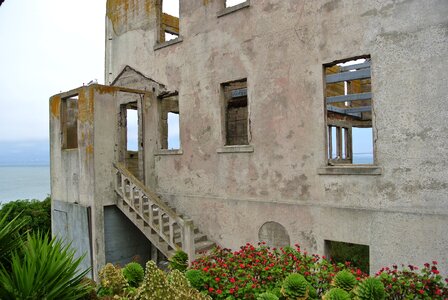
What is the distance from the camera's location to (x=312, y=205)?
8203 mm

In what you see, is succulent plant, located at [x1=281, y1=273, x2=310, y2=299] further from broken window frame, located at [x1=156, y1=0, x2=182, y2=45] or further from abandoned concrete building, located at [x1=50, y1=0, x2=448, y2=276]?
broken window frame, located at [x1=156, y1=0, x2=182, y2=45]

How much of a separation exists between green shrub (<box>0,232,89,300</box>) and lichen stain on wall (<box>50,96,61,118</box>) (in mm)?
9000

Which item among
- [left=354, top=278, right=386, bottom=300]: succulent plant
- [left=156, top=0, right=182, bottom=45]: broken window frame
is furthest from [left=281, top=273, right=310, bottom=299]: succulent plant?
[left=156, top=0, right=182, bottom=45]: broken window frame

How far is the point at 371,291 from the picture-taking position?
439 cm

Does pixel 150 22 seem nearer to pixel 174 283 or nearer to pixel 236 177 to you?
pixel 236 177

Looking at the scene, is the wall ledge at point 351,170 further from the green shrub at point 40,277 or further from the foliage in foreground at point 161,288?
the green shrub at point 40,277

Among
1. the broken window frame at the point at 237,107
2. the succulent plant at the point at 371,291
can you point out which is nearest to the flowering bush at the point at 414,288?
the succulent plant at the point at 371,291

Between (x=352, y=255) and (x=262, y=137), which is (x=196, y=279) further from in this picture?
(x=352, y=255)

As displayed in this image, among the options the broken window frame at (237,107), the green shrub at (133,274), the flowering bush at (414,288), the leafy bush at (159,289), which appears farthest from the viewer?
the broken window frame at (237,107)

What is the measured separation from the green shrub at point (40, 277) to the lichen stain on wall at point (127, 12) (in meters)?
10.00

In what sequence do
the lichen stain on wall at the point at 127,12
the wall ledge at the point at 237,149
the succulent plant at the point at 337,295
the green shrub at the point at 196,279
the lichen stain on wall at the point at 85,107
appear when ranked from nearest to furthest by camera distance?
the succulent plant at the point at 337,295 < the green shrub at the point at 196,279 < the wall ledge at the point at 237,149 < the lichen stain on wall at the point at 85,107 < the lichen stain on wall at the point at 127,12

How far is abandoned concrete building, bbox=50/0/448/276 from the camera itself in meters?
6.89

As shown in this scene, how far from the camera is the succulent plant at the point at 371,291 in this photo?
438cm

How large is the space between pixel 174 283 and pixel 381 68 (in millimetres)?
5801
